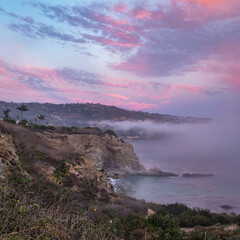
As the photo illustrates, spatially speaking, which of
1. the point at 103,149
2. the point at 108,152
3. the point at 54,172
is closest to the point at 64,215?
the point at 54,172

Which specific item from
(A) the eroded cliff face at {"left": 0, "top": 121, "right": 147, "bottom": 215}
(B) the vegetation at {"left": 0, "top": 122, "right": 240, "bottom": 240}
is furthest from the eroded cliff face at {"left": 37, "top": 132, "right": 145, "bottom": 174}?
(B) the vegetation at {"left": 0, "top": 122, "right": 240, "bottom": 240}

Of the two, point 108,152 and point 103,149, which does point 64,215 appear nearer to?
point 103,149

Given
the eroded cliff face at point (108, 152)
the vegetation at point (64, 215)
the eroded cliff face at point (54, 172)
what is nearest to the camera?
the vegetation at point (64, 215)

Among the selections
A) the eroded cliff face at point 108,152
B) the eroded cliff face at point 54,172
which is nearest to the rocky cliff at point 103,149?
the eroded cliff face at point 108,152

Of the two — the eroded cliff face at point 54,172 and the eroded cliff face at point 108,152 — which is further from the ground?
the eroded cliff face at point 54,172

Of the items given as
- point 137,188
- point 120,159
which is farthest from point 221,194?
point 120,159

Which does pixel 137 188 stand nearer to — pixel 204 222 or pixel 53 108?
pixel 204 222

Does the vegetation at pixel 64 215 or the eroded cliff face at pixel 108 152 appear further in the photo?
the eroded cliff face at pixel 108 152

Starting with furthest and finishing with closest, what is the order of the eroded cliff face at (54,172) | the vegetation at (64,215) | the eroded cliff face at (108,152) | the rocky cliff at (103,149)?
the eroded cliff face at (108,152)
the rocky cliff at (103,149)
the eroded cliff face at (54,172)
the vegetation at (64,215)

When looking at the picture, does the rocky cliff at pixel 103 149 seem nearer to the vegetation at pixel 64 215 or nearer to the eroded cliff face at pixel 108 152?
the eroded cliff face at pixel 108 152

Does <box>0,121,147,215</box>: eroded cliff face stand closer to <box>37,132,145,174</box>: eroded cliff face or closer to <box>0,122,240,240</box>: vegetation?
<box>0,122,240,240</box>: vegetation

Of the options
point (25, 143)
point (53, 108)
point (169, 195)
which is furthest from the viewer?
point (53, 108)

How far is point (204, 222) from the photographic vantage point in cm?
1437

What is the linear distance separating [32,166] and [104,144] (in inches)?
1551
